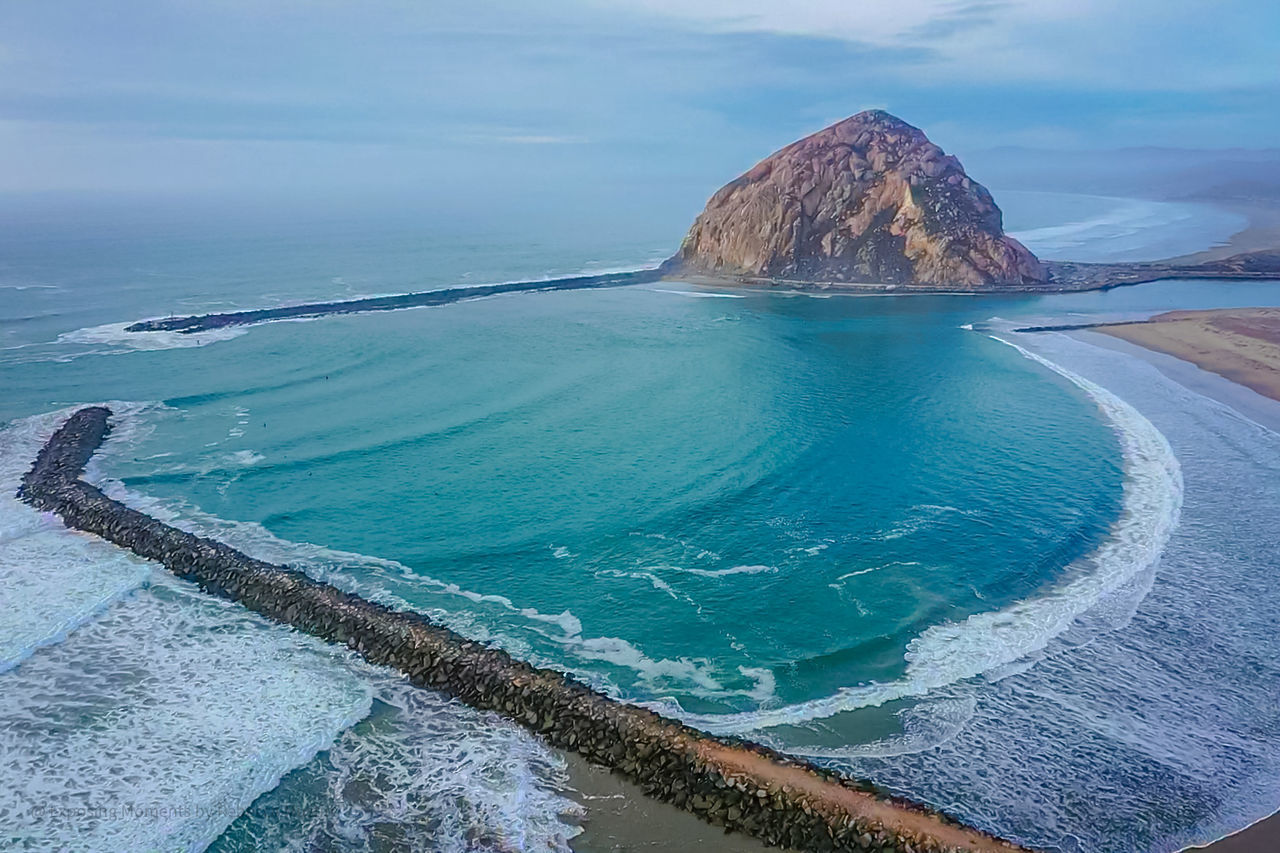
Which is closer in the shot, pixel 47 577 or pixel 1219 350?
pixel 47 577

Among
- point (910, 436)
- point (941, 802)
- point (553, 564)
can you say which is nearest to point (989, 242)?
point (910, 436)

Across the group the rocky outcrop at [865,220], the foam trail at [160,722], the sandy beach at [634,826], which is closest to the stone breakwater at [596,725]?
the sandy beach at [634,826]

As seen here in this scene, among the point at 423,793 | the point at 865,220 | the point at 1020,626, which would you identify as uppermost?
the point at 865,220

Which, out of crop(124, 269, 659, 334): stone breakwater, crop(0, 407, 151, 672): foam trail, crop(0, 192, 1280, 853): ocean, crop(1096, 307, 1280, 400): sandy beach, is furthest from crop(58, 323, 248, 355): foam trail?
crop(1096, 307, 1280, 400): sandy beach

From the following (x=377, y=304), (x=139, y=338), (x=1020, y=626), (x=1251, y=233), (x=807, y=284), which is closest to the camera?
(x=1020, y=626)

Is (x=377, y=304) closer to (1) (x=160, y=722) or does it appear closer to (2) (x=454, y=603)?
(2) (x=454, y=603)

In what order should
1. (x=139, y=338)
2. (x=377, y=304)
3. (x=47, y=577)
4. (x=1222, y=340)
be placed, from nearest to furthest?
(x=47, y=577)
(x=1222, y=340)
(x=139, y=338)
(x=377, y=304)

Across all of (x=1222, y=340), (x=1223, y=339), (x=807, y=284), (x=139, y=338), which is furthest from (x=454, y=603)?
(x=807, y=284)

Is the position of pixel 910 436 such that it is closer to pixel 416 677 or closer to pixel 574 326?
pixel 416 677

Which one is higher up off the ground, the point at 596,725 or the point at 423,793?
the point at 596,725
